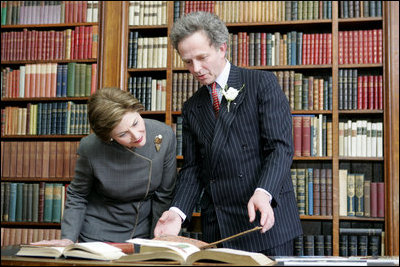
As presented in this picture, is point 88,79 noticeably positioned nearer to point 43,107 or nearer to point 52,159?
point 43,107

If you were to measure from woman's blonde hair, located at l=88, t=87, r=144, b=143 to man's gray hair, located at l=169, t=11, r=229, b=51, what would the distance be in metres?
0.32

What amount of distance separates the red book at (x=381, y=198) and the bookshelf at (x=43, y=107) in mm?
2118

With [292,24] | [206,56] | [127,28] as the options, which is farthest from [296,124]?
[206,56]

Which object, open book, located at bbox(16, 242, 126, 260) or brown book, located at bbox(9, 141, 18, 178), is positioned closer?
open book, located at bbox(16, 242, 126, 260)

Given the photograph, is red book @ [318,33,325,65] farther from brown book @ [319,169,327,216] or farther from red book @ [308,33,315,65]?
brown book @ [319,169,327,216]

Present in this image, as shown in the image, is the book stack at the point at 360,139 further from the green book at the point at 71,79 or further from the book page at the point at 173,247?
the book page at the point at 173,247

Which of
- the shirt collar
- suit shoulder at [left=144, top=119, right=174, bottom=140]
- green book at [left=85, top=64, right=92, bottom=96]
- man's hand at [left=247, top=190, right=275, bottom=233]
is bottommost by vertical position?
man's hand at [left=247, top=190, right=275, bottom=233]

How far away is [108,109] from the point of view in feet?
6.33

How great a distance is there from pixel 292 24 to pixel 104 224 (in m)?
2.10

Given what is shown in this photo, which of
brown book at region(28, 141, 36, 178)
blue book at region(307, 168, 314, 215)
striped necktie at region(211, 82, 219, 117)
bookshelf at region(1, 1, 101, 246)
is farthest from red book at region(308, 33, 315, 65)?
brown book at region(28, 141, 36, 178)

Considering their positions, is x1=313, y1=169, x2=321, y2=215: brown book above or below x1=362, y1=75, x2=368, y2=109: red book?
below

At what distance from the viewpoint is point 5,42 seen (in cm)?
383

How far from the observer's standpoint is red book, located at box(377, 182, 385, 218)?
3.24m

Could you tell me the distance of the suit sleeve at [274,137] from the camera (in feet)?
5.51
